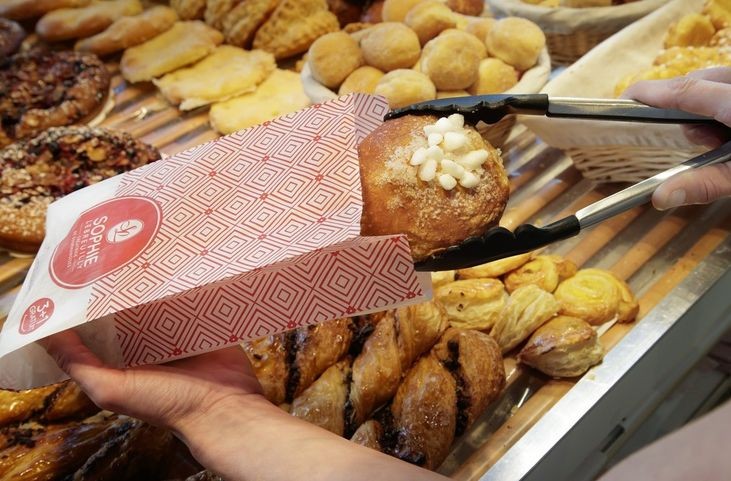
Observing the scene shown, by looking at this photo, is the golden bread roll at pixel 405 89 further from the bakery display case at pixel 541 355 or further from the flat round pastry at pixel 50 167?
the flat round pastry at pixel 50 167

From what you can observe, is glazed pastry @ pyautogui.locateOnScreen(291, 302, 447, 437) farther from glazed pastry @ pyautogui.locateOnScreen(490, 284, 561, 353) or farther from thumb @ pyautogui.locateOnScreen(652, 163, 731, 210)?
thumb @ pyautogui.locateOnScreen(652, 163, 731, 210)

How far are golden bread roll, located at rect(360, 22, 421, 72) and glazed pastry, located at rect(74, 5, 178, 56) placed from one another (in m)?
1.38

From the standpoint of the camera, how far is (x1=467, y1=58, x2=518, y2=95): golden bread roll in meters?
2.16

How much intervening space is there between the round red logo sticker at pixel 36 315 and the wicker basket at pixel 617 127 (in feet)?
4.88

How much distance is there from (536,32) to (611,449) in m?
1.41

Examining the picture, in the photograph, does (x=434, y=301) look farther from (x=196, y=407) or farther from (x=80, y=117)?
(x=80, y=117)

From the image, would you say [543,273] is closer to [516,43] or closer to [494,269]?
[494,269]

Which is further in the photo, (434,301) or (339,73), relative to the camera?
(339,73)

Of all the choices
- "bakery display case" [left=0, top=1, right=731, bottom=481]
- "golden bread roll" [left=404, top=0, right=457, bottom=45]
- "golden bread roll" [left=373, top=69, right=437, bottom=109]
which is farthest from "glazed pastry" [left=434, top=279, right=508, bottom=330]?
"golden bread roll" [left=404, top=0, right=457, bottom=45]

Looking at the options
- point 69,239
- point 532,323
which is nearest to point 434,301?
point 532,323

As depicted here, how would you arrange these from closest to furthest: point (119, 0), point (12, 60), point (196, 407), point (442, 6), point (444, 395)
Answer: point (196, 407), point (444, 395), point (442, 6), point (12, 60), point (119, 0)

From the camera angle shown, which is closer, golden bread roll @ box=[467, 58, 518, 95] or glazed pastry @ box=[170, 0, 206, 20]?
golden bread roll @ box=[467, 58, 518, 95]

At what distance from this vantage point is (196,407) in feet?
4.23

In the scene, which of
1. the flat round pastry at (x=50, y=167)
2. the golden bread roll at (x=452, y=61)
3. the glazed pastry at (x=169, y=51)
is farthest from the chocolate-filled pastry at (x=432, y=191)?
the glazed pastry at (x=169, y=51)
